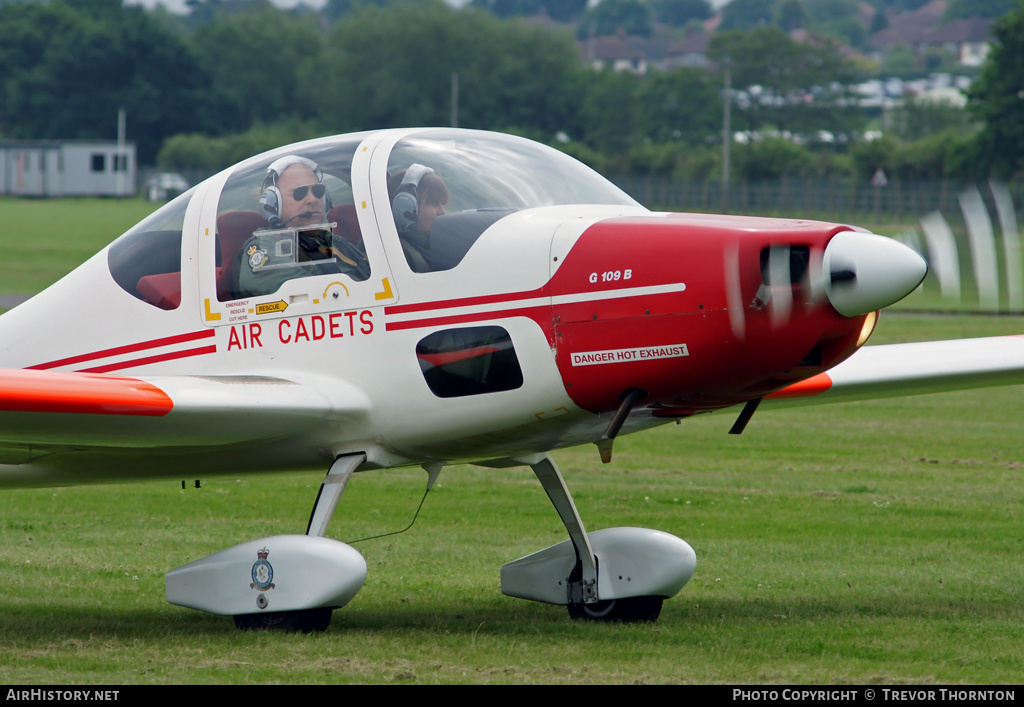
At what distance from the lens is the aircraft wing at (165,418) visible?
593cm

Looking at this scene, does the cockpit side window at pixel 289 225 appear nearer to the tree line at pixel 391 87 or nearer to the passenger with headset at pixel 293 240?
the passenger with headset at pixel 293 240

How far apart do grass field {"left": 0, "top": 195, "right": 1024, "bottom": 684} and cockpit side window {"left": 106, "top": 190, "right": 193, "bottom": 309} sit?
5.88 feet

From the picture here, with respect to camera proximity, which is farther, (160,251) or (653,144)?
(653,144)

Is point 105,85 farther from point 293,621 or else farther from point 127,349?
point 293,621

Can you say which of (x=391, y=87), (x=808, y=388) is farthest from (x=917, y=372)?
(x=391, y=87)

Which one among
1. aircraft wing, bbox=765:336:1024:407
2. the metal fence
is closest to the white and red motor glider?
aircraft wing, bbox=765:336:1024:407

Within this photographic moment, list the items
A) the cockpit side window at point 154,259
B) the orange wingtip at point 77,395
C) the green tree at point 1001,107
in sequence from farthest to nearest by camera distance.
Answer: the green tree at point 1001,107
the cockpit side window at point 154,259
the orange wingtip at point 77,395

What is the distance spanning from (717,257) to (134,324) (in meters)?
3.24

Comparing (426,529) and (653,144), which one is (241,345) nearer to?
(426,529)

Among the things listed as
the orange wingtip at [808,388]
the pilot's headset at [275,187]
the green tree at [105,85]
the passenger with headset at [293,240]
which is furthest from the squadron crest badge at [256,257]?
the green tree at [105,85]

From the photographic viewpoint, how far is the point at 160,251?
23.7 ft

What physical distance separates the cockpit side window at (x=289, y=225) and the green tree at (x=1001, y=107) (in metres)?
46.6

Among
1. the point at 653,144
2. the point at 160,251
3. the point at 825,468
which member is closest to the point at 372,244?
the point at 160,251

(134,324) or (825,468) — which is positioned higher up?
(134,324)
